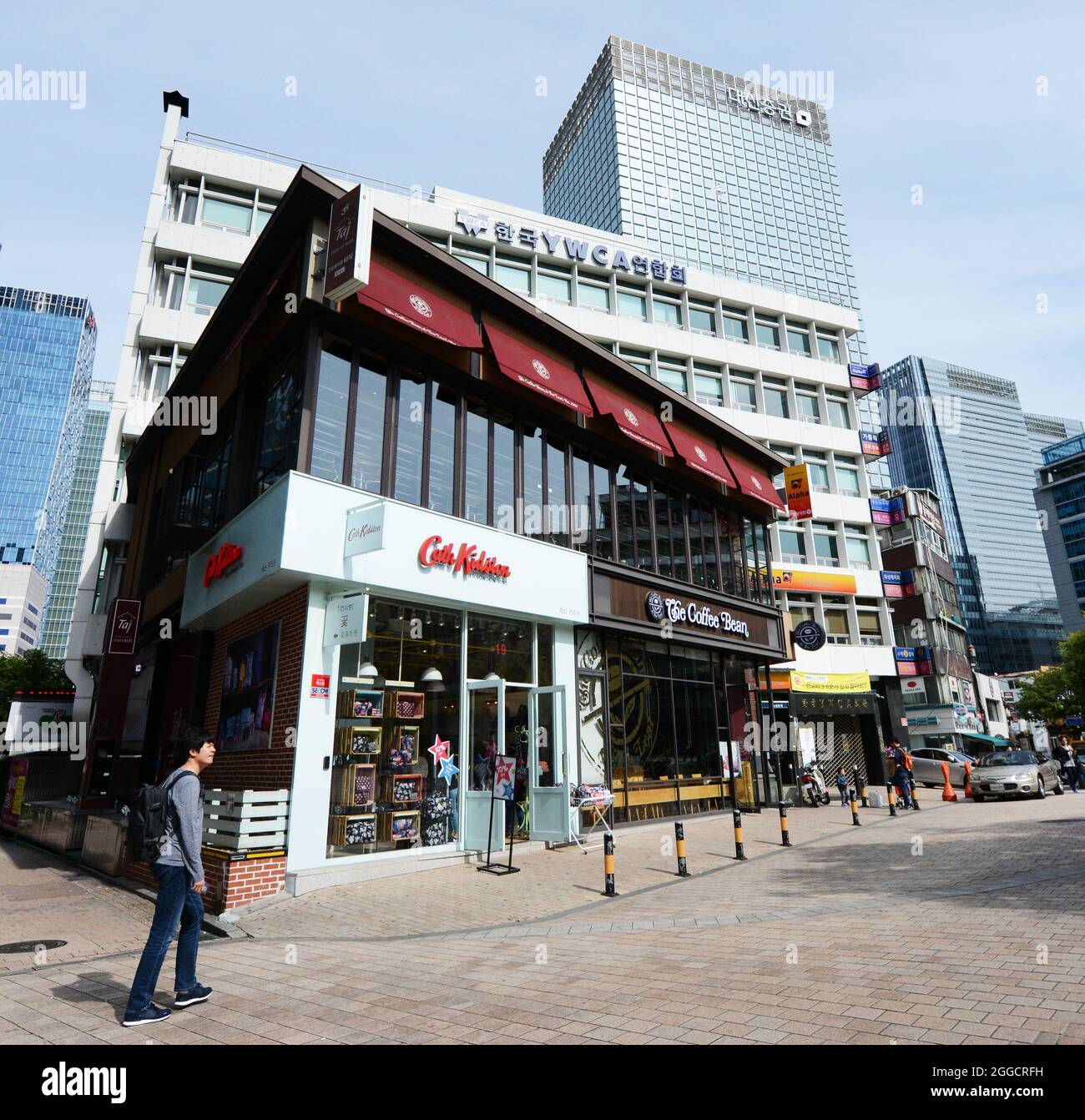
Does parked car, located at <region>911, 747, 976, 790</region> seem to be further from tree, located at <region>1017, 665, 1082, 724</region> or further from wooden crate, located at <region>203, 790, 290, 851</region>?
tree, located at <region>1017, 665, 1082, 724</region>

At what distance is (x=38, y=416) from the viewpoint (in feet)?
598

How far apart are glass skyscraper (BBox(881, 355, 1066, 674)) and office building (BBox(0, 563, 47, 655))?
186m

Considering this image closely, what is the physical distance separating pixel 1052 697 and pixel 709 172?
8581cm

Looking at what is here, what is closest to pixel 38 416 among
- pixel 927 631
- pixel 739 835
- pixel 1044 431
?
pixel 927 631

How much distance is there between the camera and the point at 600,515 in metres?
18.1

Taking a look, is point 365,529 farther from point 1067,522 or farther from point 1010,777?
point 1067,522

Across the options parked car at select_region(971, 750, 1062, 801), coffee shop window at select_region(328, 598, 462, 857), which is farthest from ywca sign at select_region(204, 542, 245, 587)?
parked car at select_region(971, 750, 1062, 801)

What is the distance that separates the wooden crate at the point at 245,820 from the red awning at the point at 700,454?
13.6m

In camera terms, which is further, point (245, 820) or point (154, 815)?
point (245, 820)

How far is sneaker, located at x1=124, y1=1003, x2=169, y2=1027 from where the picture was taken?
4945 mm

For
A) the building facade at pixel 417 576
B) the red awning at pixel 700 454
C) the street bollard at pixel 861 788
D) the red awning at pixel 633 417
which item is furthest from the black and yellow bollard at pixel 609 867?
the street bollard at pixel 861 788

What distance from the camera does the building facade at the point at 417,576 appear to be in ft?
38.5

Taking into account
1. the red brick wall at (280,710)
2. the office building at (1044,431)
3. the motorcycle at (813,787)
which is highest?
the office building at (1044,431)

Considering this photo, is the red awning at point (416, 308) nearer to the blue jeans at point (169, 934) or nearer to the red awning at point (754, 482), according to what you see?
the blue jeans at point (169, 934)
